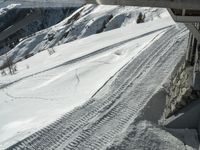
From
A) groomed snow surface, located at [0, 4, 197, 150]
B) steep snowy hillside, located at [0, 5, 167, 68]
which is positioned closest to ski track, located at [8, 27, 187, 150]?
groomed snow surface, located at [0, 4, 197, 150]

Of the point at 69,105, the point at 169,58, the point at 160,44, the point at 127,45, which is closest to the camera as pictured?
the point at 69,105

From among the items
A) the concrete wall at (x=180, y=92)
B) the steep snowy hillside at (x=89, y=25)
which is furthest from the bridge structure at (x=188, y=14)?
the steep snowy hillside at (x=89, y=25)

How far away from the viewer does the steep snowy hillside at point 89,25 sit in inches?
928

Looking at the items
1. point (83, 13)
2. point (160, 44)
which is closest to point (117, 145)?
point (160, 44)

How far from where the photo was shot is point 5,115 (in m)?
9.95

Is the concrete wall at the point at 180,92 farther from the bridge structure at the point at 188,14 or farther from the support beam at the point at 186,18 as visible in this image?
the support beam at the point at 186,18

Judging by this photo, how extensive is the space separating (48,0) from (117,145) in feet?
120

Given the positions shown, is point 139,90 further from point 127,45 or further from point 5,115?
point 127,45

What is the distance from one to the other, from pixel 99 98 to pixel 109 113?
28.4 inches

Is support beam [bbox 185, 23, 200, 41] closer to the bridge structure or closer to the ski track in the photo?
the bridge structure

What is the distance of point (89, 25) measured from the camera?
25.4 m

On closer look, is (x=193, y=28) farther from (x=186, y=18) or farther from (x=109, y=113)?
(x=109, y=113)

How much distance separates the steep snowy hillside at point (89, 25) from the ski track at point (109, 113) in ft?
31.5

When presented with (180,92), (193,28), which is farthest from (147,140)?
(193,28)
